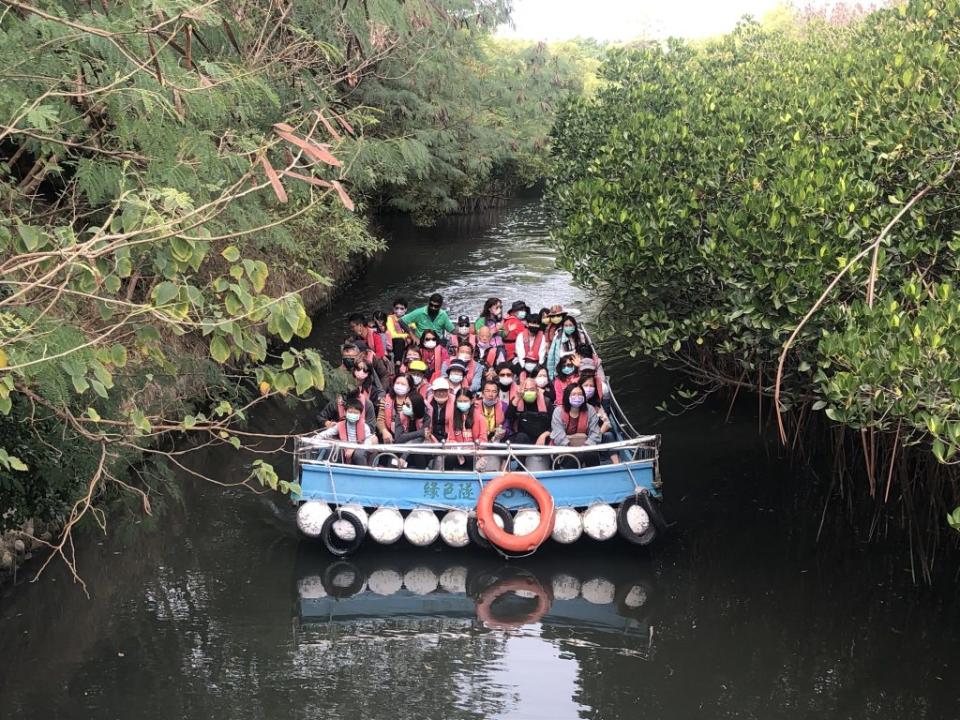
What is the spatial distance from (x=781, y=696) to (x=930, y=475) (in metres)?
3.06

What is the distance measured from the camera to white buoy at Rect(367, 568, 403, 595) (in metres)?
10.1

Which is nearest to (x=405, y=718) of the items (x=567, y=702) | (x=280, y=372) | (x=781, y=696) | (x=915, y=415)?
(x=567, y=702)

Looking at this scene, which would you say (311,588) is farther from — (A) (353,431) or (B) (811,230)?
(B) (811,230)

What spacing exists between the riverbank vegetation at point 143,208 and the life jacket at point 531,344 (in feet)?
→ 11.0

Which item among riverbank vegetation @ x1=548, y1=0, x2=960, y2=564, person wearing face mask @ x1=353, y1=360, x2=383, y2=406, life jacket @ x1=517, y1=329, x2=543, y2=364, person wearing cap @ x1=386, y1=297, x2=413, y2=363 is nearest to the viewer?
riverbank vegetation @ x1=548, y1=0, x2=960, y2=564

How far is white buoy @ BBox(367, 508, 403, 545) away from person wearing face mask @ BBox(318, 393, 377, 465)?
671mm

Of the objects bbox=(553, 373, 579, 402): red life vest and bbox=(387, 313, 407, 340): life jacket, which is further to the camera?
bbox=(387, 313, 407, 340): life jacket

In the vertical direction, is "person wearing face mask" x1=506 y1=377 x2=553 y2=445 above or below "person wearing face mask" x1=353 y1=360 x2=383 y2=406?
below

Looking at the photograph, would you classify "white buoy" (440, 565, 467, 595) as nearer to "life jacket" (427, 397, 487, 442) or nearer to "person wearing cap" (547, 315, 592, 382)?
"life jacket" (427, 397, 487, 442)

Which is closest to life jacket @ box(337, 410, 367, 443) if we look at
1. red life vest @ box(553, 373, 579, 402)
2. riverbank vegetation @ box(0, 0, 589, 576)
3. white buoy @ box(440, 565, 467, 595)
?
riverbank vegetation @ box(0, 0, 589, 576)

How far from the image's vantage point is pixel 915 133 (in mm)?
8789

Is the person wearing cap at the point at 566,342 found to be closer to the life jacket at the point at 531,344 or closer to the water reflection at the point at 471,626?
the life jacket at the point at 531,344

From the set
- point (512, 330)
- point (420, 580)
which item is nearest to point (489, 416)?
point (420, 580)

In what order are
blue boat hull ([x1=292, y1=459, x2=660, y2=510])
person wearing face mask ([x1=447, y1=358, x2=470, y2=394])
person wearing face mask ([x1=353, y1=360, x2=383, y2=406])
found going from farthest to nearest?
person wearing face mask ([x1=353, y1=360, x2=383, y2=406]), person wearing face mask ([x1=447, y1=358, x2=470, y2=394]), blue boat hull ([x1=292, y1=459, x2=660, y2=510])
